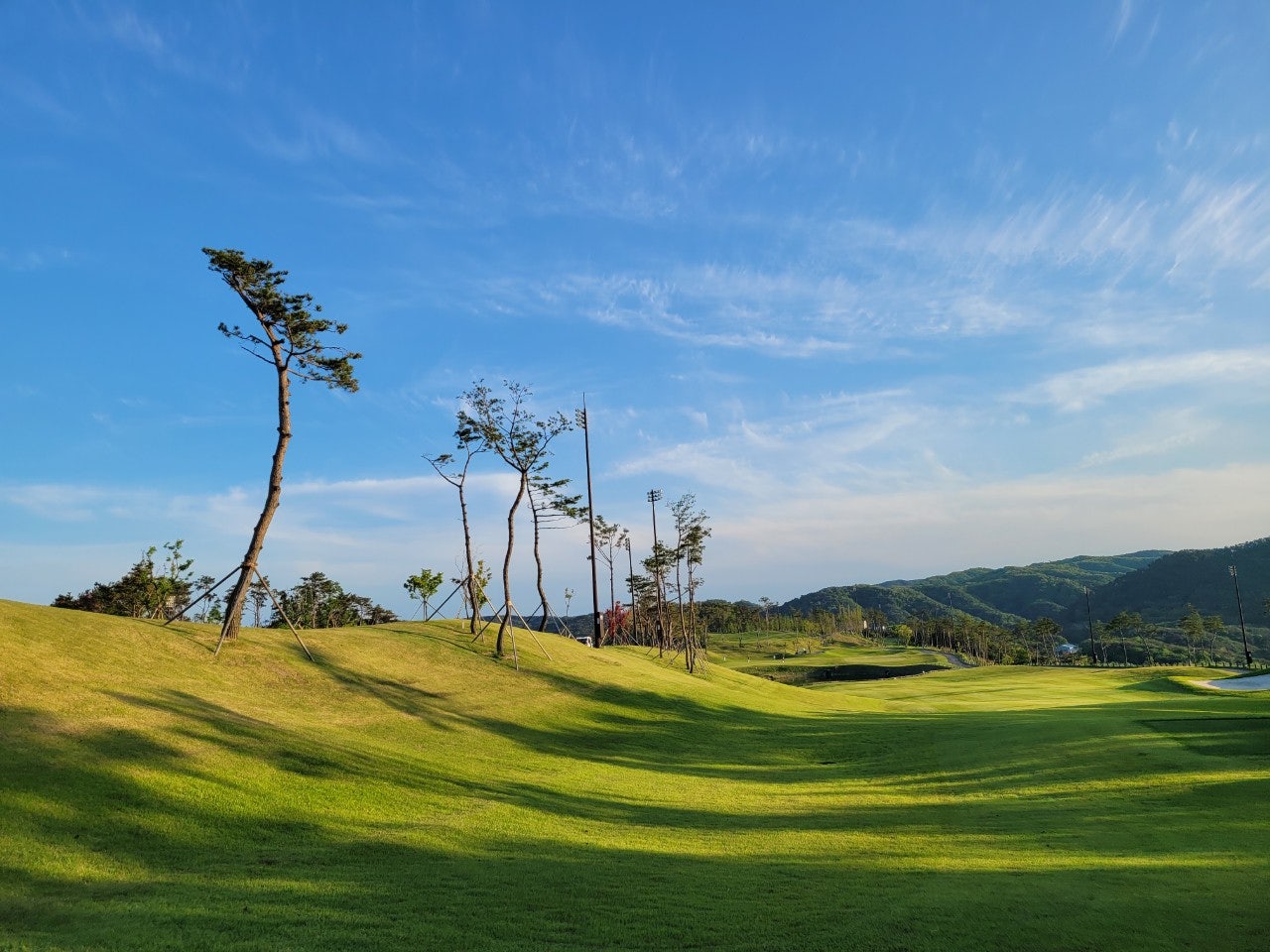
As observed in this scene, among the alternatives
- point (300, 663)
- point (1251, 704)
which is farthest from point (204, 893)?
point (1251, 704)

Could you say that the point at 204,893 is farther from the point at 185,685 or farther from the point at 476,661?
the point at 476,661

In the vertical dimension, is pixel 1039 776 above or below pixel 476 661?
below

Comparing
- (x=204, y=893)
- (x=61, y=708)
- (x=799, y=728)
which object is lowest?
(x=799, y=728)

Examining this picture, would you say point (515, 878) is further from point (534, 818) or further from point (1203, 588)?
point (1203, 588)

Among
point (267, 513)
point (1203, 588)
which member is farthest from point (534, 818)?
point (1203, 588)

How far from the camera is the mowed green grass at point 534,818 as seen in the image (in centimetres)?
687

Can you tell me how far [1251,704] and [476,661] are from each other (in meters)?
29.1

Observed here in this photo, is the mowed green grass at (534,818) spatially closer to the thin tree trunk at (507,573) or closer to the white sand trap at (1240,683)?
the thin tree trunk at (507,573)

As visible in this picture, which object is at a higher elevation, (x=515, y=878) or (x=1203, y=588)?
(x=1203, y=588)

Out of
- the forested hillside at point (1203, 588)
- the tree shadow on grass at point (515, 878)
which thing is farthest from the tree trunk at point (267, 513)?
the forested hillside at point (1203, 588)

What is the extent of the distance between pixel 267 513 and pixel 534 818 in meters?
12.6

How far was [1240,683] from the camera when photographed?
46562mm

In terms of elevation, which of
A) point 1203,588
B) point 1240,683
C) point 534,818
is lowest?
point 1240,683

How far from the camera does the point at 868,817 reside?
13.3 metres
